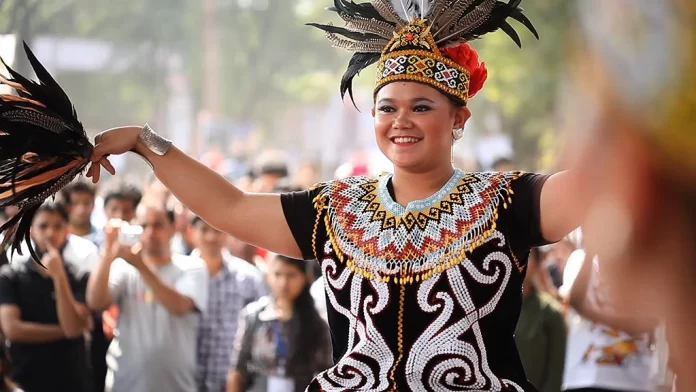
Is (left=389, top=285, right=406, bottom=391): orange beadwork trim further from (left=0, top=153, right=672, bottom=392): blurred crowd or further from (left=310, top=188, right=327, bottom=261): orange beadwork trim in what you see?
(left=0, top=153, right=672, bottom=392): blurred crowd

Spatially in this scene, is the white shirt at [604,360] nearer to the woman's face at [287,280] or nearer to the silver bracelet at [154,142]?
the woman's face at [287,280]

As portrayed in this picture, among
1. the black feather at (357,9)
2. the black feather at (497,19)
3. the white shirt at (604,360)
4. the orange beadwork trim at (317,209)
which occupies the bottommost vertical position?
the white shirt at (604,360)

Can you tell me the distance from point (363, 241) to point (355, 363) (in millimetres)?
372

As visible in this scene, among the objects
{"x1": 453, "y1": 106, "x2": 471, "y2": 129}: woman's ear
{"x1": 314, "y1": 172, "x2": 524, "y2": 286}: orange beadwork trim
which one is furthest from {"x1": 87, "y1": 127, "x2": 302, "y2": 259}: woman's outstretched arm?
{"x1": 453, "y1": 106, "x2": 471, "y2": 129}: woman's ear

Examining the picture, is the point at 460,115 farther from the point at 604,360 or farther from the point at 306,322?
the point at 306,322

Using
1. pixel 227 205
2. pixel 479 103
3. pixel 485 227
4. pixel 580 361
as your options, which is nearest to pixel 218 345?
pixel 580 361

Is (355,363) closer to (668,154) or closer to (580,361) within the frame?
(668,154)

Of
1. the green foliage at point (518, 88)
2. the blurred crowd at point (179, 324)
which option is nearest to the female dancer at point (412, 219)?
the blurred crowd at point (179, 324)

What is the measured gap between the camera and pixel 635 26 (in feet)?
2.33

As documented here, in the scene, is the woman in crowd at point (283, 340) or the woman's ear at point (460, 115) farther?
the woman in crowd at point (283, 340)

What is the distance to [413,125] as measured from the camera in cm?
334

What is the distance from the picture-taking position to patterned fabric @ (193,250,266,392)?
6.89 metres

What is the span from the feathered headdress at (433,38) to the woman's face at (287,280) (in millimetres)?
2744

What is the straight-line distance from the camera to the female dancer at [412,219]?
313 centimetres
